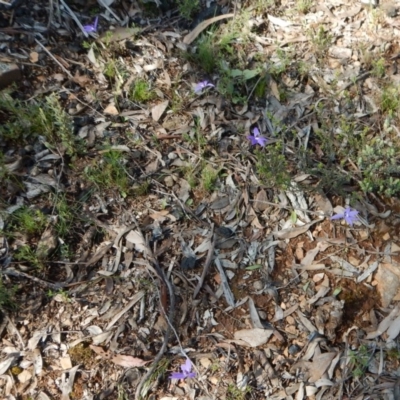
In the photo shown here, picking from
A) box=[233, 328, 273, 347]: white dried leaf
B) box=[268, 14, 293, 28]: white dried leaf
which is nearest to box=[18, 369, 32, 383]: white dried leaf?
box=[233, 328, 273, 347]: white dried leaf

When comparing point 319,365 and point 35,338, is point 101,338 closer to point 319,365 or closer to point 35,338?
point 35,338

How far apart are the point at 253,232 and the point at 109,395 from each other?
1099 millimetres

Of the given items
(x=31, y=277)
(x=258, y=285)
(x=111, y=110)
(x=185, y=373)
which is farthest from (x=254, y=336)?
(x=111, y=110)

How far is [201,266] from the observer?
265 centimetres

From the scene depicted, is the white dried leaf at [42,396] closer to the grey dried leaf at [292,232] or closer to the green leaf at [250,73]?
the grey dried leaf at [292,232]

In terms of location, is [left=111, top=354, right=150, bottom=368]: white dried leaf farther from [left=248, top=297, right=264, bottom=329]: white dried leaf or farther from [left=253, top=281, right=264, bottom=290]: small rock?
[left=253, top=281, right=264, bottom=290]: small rock

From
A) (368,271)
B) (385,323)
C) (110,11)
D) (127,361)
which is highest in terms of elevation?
(110,11)

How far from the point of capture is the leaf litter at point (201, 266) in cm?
240

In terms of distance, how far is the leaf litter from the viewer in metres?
2.40

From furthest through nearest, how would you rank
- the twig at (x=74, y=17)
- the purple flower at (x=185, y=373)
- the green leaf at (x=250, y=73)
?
the twig at (x=74, y=17) < the green leaf at (x=250, y=73) < the purple flower at (x=185, y=373)

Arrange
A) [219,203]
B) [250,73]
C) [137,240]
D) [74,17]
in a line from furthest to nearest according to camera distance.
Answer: [74,17] < [250,73] < [219,203] < [137,240]

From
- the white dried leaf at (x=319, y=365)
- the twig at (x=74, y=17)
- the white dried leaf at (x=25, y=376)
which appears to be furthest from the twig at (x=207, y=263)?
the twig at (x=74, y=17)

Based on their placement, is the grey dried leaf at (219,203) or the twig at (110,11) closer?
the grey dried leaf at (219,203)

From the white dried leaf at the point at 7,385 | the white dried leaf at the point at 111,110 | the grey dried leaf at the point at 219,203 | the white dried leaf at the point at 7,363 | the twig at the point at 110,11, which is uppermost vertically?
the twig at the point at 110,11
